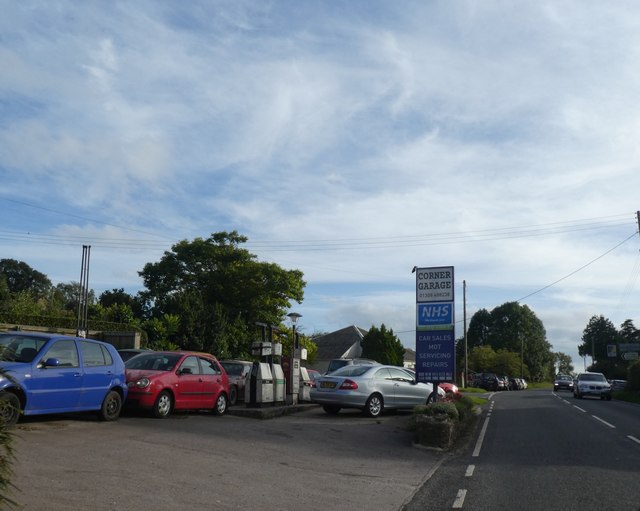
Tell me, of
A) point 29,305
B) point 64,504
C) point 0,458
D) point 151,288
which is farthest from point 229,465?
point 151,288

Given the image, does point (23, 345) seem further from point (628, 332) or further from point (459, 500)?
point (628, 332)

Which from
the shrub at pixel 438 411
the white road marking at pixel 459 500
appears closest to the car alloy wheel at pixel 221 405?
the shrub at pixel 438 411

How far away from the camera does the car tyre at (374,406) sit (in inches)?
693

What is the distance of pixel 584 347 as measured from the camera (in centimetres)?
12938

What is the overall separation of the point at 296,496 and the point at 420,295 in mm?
10203

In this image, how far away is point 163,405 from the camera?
1405 centimetres

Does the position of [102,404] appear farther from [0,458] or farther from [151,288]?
[151,288]

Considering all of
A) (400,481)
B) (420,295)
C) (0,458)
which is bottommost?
(400,481)

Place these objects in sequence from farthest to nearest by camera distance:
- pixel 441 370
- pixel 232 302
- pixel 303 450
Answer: pixel 232 302 < pixel 441 370 < pixel 303 450

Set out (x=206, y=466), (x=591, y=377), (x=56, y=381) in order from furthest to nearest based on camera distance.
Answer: (x=591, y=377) → (x=56, y=381) → (x=206, y=466)

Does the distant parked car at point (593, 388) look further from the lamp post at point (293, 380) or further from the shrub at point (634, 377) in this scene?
the lamp post at point (293, 380)

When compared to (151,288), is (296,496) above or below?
below

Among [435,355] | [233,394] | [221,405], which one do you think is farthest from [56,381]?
[435,355]

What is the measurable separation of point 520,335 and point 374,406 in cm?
9093
